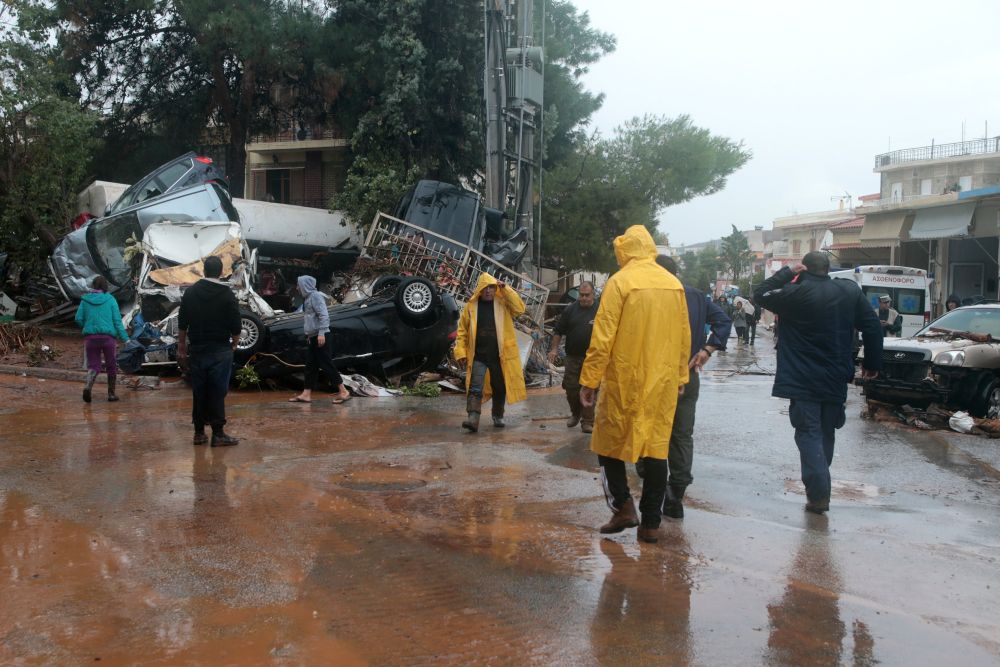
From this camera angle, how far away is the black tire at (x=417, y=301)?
12.2 m

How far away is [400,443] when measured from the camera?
8.36 metres

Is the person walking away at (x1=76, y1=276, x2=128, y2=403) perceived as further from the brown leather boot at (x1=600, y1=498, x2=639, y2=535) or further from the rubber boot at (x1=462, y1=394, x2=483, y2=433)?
the brown leather boot at (x1=600, y1=498, x2=639, y2=535)

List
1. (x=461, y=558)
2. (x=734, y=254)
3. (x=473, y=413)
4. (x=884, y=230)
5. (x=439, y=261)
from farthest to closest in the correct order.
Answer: (x=734, y=254) → (x=884, y=230) → (x=439, y=261) → (x=473, y=413) → (x=461, y=558)

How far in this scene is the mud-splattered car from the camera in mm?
10602

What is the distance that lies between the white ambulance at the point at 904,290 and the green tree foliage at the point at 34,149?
18009 mm

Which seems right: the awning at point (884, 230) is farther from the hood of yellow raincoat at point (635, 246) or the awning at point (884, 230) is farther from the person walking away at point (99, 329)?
the hood of yellow raincoat at point (635, 246)

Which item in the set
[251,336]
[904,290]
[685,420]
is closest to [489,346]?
[685,420]

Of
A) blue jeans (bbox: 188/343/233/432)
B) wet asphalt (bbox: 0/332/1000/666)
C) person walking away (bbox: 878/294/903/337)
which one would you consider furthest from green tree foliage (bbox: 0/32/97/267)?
person walking away (bbox: 878/294/903/337)

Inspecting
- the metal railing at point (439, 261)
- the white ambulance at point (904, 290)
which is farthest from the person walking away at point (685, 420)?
the white ambulance at point (904, 290)

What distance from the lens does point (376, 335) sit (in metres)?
12.2

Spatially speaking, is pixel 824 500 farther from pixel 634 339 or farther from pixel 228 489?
pixel 228 489

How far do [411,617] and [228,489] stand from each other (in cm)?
274

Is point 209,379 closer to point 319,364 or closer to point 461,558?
point 319,364

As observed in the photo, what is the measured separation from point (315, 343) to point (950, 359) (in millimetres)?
7532
